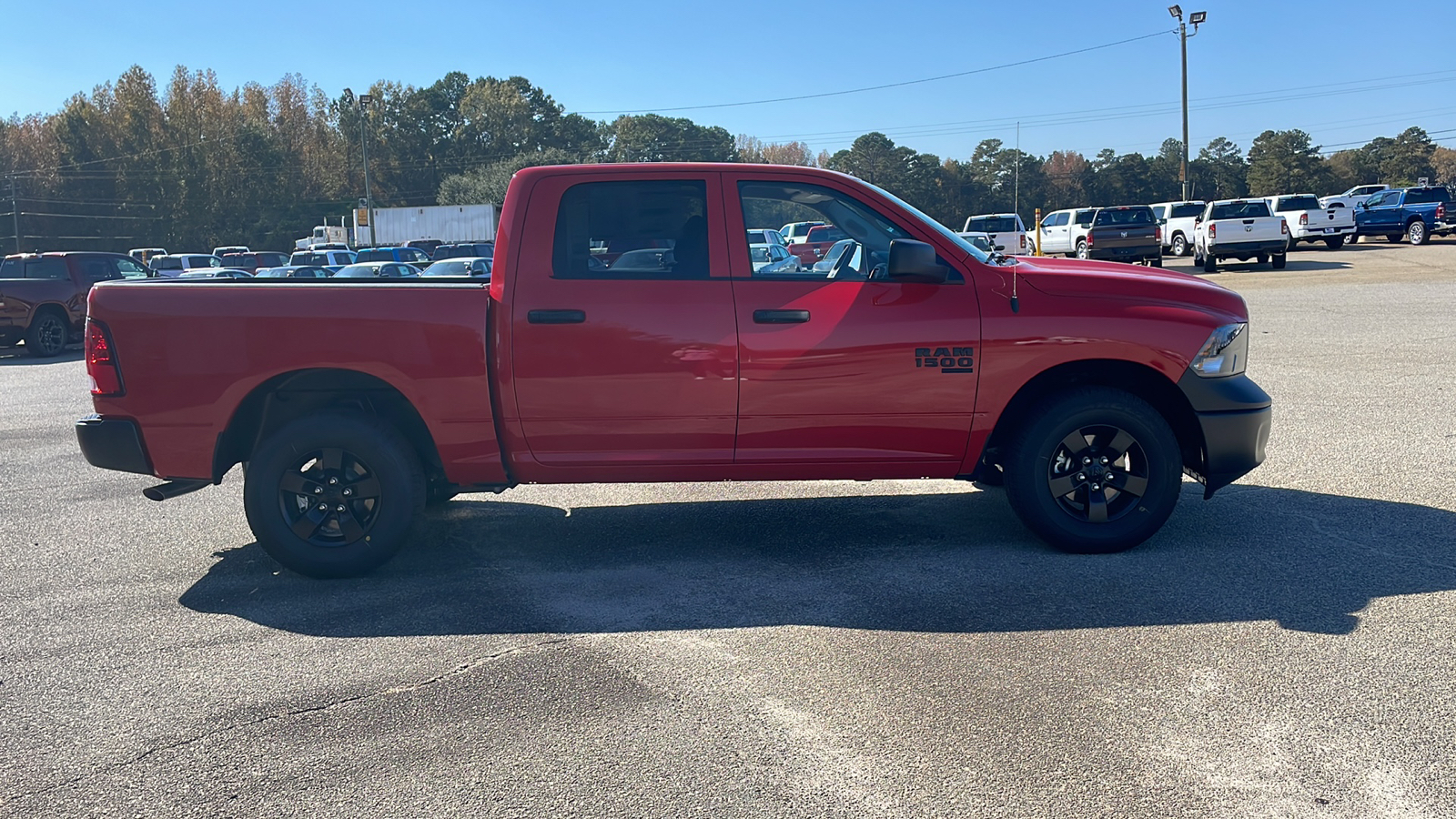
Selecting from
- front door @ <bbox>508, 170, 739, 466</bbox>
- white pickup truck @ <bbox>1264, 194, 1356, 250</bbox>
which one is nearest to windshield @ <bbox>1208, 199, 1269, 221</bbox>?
white pickup truck @ <bbox>1264, 194, 1356, 250</bbox>

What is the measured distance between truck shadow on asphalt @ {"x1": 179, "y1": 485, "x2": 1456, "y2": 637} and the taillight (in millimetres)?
1075

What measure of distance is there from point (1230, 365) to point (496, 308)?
364 centimetres

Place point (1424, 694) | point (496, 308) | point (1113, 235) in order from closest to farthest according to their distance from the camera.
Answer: point (1424, 694) → point (496, 308) → point (1113, 235)

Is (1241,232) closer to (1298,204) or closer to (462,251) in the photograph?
(1298,204)

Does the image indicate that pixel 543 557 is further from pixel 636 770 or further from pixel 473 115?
pixel 473 115

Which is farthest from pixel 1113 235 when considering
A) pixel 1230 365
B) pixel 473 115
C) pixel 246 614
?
pixel 473 115

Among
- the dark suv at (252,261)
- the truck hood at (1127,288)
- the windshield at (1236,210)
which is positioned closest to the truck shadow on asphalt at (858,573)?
the truck hood at (1127,288)

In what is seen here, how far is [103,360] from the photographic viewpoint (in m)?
5.39

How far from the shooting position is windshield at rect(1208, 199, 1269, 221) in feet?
98.9

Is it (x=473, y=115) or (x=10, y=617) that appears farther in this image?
(x=473, y=115)

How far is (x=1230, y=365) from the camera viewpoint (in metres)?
5.53

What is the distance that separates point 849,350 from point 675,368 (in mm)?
846

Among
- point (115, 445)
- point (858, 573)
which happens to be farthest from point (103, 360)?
point (858, 573)

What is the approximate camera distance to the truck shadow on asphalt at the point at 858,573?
4840mm
